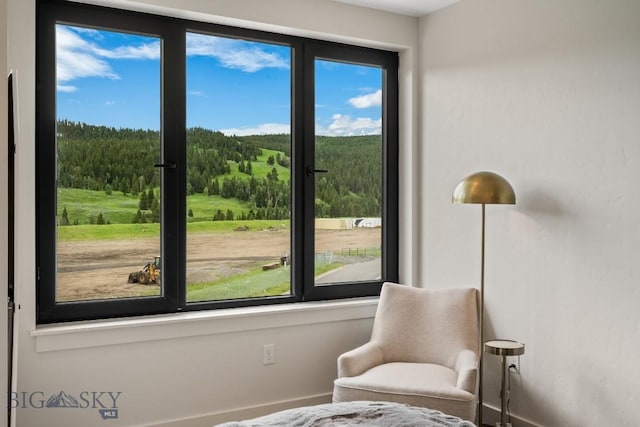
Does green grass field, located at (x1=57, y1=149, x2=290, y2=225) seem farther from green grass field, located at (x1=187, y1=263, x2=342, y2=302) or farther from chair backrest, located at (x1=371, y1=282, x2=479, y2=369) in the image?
chair backrest, located at (x1=371, y1=282, x2=479, y2=369)

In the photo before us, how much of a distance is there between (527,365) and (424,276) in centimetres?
92

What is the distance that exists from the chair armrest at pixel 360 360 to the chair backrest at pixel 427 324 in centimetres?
8

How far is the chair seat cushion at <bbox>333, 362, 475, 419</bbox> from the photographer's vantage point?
9.85 ft

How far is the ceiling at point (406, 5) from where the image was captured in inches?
150

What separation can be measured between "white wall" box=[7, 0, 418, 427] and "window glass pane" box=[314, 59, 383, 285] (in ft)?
0.65

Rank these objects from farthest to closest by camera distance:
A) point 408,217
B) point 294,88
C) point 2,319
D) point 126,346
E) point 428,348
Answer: point 408,217
point 294,88
point 428,348
point 126,346
point 2,319

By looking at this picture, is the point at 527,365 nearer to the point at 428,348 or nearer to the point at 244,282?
the point at 428,348

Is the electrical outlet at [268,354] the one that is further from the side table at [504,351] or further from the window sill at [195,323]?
the side table at [504,351]

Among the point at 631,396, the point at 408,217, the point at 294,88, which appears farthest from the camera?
the point at 408,217

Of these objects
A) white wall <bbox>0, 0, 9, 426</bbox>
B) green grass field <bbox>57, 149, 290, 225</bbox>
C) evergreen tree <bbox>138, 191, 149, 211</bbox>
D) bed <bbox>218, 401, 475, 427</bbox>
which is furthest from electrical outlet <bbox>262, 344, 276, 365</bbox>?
white wall <bbox>0, 0, 9, 426</bbox>

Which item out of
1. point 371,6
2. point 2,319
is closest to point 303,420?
point 2,319

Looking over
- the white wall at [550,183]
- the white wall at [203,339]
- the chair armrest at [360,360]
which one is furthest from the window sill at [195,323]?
the white wall at [550,183]

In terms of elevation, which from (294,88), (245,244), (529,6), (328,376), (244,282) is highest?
(529,6)

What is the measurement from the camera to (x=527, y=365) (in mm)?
3373
